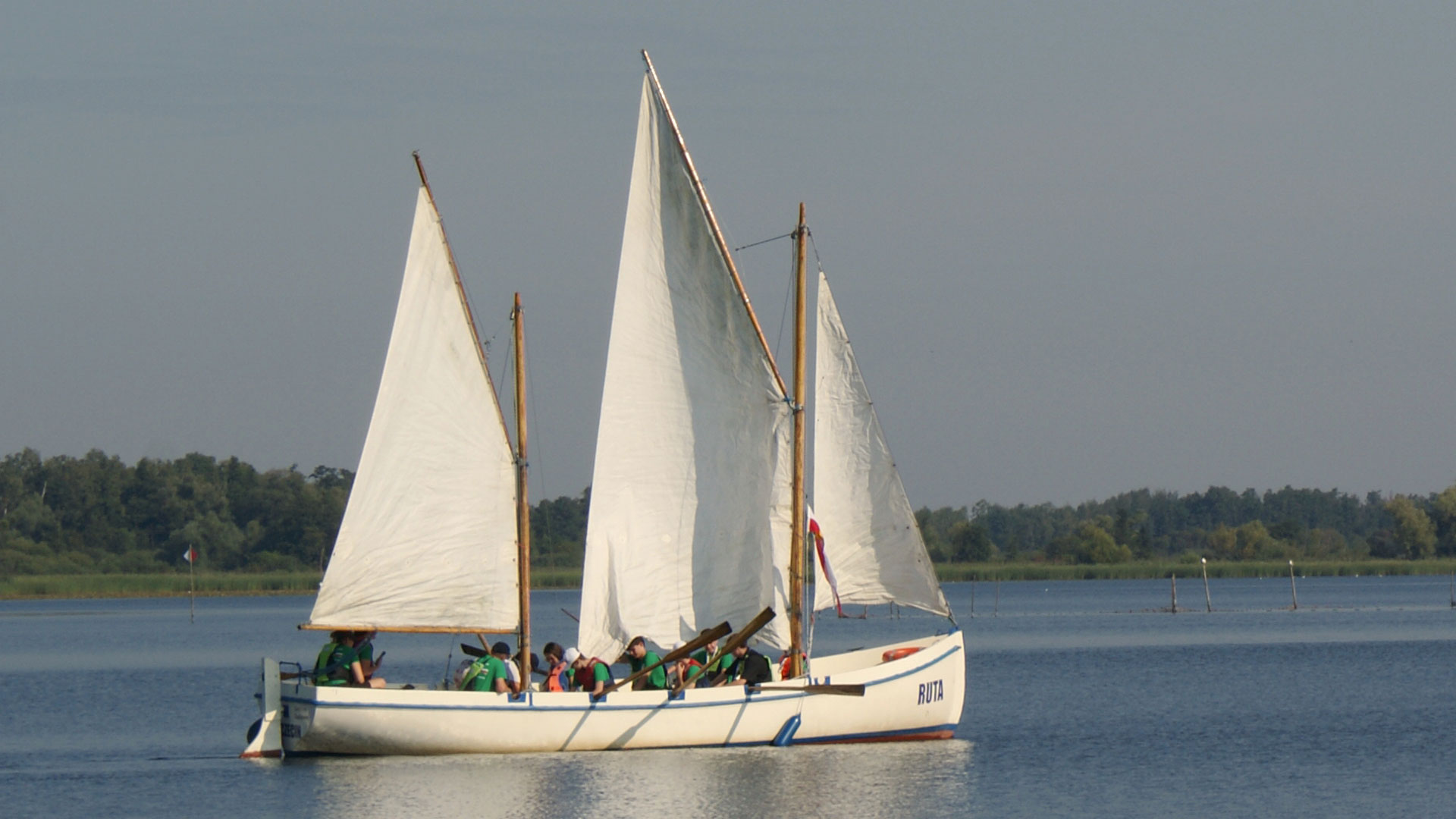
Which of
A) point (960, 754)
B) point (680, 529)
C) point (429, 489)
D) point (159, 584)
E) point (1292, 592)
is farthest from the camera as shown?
point (159, 584)

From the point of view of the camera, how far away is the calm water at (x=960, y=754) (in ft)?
90.5

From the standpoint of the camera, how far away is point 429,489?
31.1 m

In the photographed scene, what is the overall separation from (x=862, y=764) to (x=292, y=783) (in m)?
8.65

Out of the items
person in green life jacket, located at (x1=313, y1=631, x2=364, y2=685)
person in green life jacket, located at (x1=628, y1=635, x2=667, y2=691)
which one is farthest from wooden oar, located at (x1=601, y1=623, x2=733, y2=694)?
person in green life jacket, located at (x1=313, y1=631, x2=364, y2=685)

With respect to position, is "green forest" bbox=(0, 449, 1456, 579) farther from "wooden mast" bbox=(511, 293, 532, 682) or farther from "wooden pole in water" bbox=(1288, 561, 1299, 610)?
"wooden mast" bbox=(511, 293, 532, 682)

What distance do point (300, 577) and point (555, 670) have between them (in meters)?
93.7

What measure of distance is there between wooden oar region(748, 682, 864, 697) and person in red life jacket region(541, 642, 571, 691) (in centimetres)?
296

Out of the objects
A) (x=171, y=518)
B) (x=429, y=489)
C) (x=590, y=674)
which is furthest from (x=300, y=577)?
(x=590, y=674)

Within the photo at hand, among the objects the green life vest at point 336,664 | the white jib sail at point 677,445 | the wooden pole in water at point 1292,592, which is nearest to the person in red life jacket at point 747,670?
the white jib sail at point 677,445

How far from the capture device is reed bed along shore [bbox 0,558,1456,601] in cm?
12144

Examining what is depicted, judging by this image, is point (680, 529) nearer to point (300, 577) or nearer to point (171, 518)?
point (300, 577)

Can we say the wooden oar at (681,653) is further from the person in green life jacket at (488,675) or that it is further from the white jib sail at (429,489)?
the white jib sail at (429,489)

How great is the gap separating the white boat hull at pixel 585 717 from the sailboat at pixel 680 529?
0.03 meters

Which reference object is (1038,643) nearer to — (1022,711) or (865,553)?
(1022,711)
